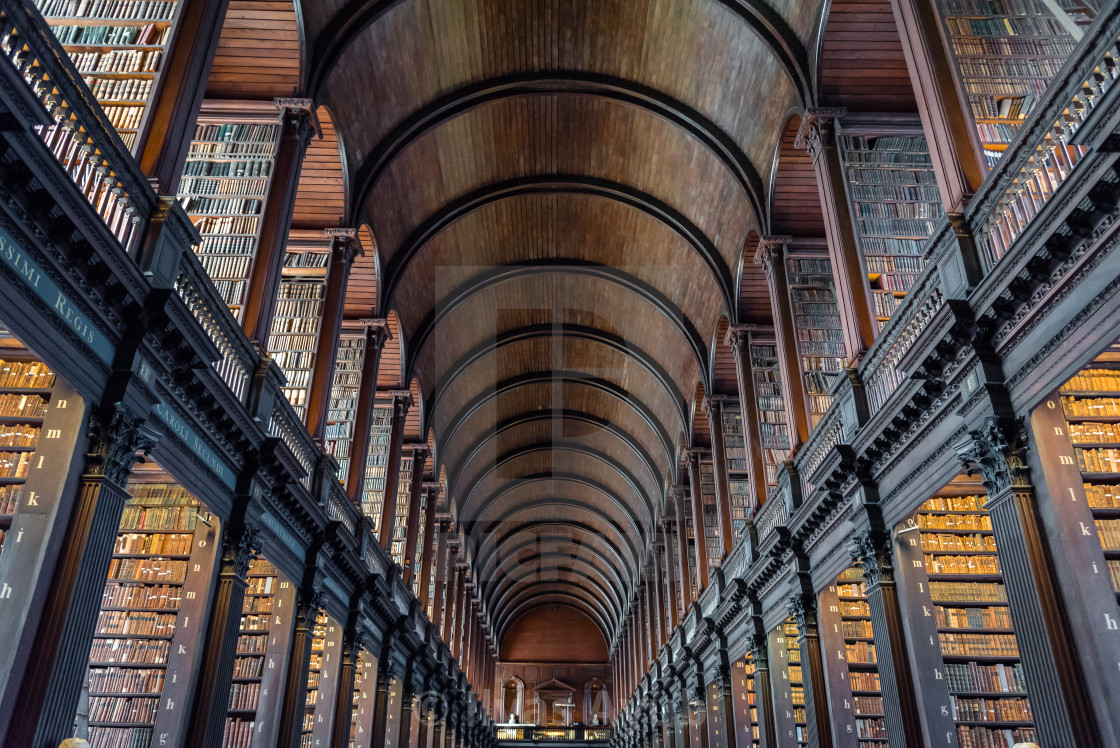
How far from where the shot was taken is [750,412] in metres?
14.3

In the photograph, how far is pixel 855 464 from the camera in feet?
28.9

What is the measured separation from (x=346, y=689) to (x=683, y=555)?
11.7 meters

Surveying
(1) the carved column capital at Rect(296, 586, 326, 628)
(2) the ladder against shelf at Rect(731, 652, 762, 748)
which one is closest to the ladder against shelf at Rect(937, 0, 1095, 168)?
(1) the carved column capital at Rect(296, 586, 326, 628)

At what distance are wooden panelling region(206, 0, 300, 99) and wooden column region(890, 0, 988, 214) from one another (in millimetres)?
7320

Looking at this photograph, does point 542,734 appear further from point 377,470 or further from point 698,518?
point 377,470

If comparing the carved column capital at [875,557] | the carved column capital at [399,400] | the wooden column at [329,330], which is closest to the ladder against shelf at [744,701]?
the carved column capital at [875,557]

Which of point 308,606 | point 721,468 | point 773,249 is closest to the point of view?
point 308,606

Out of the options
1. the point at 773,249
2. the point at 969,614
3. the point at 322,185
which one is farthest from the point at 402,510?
the point at 969,614

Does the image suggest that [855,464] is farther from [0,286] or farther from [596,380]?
[596,380]

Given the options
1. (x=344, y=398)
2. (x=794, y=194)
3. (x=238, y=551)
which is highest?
(x=794, y=194)

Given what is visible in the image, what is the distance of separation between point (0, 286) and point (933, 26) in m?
7.93

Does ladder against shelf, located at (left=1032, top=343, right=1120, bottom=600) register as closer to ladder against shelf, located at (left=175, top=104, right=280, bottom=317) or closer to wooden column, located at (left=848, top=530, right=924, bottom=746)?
wooden column, located at (left=848, top=530, right=924, bottom=746)

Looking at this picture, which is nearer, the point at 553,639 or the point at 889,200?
the point at 889,200

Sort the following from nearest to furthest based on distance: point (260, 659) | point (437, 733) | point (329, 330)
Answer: point (260, 659)
point (329, 330)
point (437, 733)
